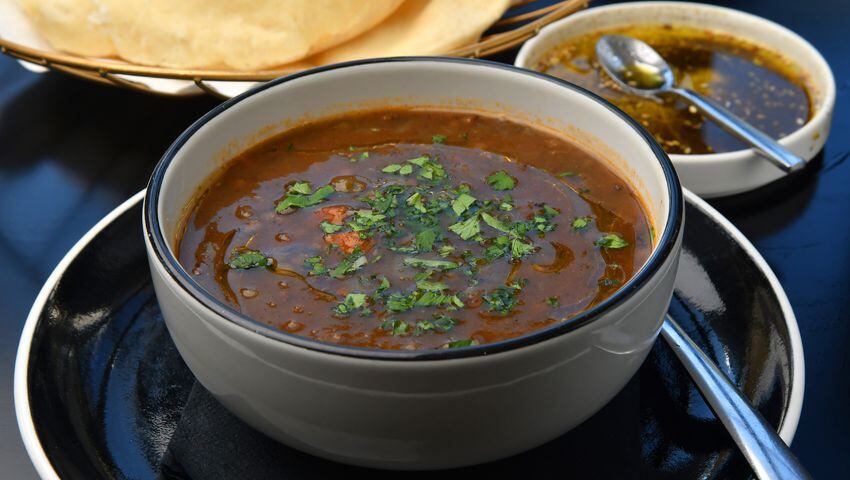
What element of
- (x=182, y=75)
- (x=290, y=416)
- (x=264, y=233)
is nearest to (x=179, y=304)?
(x=290, y=416)

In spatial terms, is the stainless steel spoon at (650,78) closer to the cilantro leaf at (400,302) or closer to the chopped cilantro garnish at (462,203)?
the chopped cilantro garnish at (462,203)

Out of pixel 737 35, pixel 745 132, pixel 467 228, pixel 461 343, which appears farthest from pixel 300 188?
pixel 737 35

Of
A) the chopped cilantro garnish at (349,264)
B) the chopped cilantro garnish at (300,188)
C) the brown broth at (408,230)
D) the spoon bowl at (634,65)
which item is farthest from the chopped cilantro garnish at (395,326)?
the spoon bowl at (634,65)

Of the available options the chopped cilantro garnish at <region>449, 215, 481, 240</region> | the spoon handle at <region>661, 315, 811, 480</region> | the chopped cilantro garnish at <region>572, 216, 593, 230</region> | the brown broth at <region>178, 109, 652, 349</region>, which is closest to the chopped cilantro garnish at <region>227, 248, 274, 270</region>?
the brown broth at <region>178, 109, 652, 349</region>

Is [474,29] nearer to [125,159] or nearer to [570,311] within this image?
[125,159]

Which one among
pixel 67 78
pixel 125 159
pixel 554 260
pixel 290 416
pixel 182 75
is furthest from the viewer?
pixel 67 78

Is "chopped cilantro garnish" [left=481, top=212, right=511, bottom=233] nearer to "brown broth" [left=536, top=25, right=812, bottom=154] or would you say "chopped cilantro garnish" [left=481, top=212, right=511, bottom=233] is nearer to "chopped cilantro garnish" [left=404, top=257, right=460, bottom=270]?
"chopped cilantro garnish" [left=404, top=257, right=460, bottom=270]
